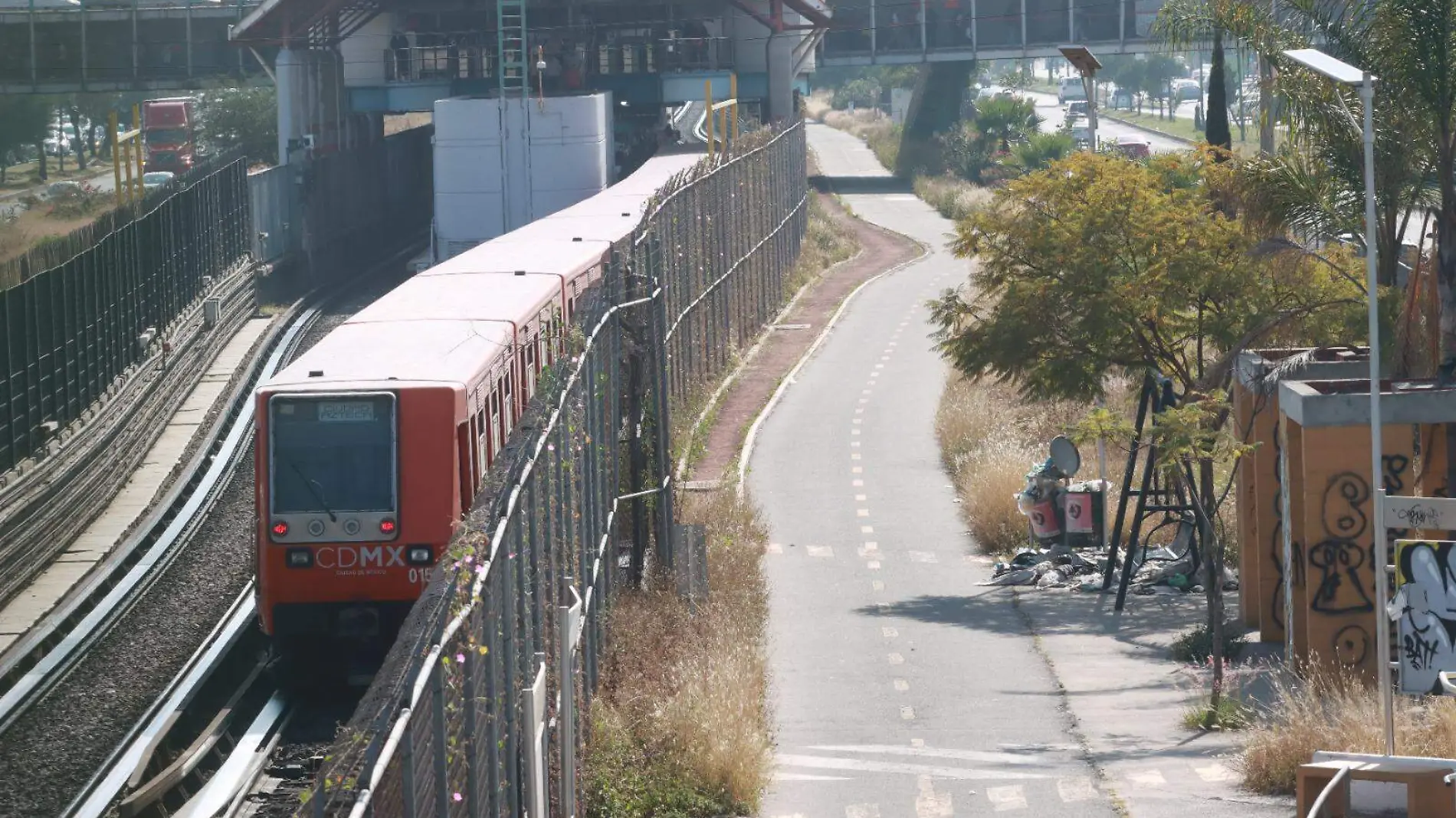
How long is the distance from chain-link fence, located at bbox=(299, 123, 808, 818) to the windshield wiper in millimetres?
2069

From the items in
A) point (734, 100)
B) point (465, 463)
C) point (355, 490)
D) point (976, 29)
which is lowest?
point (355, 490)

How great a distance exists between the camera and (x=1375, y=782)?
12.1 metres

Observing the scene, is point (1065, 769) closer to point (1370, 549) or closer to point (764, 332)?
point (1370, 549)

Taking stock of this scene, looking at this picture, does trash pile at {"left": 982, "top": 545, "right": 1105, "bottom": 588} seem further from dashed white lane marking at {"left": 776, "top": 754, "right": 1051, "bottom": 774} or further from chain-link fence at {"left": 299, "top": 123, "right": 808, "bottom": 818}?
dashed white lane marking at {"left": 776, "top": 754, "right": 1051, "bottom": 774}

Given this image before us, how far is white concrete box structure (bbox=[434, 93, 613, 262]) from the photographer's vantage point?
145ft

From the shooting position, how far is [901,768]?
14.7 m

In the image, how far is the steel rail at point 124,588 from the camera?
1766 centimetres

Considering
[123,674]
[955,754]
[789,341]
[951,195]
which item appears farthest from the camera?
[951,195]

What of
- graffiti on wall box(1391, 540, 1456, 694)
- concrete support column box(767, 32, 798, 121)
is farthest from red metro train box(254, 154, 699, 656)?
concrete support column box(767, 32, 798, 121)

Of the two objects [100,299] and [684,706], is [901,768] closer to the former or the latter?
[684,706]

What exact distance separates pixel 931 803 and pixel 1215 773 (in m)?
2.18

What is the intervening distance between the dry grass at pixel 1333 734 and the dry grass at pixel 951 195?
4784 centimetres

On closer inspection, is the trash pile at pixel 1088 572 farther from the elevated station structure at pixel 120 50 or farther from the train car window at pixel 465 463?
the elevated station structure at pixel 120 50

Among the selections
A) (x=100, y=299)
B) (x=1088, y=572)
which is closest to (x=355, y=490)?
(x=1088, y=572)
